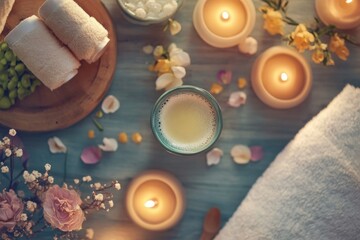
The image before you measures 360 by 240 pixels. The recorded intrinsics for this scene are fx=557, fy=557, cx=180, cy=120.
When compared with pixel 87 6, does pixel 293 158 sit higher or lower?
lower

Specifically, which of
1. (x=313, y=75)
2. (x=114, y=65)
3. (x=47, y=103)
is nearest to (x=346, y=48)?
(x=313, y=75)

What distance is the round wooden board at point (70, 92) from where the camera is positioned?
1.06 metres

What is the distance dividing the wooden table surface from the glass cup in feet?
0.16

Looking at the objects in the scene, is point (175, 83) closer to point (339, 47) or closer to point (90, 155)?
point (90, 155)

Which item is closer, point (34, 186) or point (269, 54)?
point (34, 186)

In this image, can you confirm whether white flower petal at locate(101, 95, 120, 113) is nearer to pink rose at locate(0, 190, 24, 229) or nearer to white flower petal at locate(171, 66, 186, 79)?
white flower petal at locate(171, 66, 186, 79)

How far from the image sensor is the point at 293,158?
106cm

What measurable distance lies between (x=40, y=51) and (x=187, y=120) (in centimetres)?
30

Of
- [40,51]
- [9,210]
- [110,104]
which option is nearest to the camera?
[9,210]

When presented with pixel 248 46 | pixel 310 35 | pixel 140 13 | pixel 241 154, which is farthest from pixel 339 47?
pixel 140 13

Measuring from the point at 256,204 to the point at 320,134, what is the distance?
7.0 inches

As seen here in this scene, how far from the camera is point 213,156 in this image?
110cm

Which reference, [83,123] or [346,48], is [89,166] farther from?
[346,48]

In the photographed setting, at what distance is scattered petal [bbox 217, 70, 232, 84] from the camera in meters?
1.10
